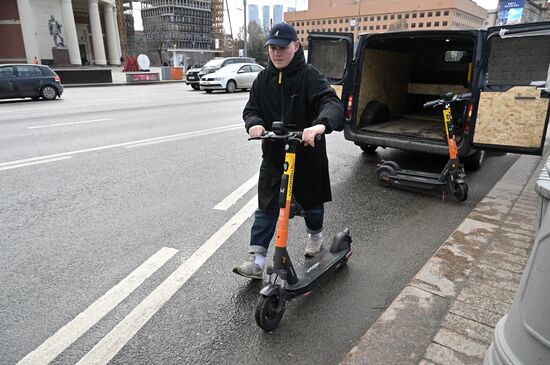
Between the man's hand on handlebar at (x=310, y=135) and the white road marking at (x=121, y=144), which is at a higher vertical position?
the man's hand on handlebar at (x=310, y=135)

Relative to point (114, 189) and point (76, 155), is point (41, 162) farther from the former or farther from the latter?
point (114, 189)

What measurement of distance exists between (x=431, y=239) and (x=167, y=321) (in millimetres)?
2673

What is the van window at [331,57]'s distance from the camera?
6641 mm

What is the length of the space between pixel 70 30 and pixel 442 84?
1975 inches

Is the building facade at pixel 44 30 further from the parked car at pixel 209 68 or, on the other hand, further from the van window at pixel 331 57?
the van window at pixel 331 57

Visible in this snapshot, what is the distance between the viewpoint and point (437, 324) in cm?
270

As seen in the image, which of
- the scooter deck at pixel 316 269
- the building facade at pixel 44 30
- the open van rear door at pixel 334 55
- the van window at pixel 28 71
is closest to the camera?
the scooter deck at pixel 316 269

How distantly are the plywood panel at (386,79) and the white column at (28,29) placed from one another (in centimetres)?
4726

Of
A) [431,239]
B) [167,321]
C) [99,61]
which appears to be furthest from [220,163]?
[99,61]

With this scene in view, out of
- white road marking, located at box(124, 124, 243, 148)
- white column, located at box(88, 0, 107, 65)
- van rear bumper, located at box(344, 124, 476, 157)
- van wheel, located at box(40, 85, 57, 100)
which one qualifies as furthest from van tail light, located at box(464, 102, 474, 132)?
white column, located at box(88, 0, 107, 65)

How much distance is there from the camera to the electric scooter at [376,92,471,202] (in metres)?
5.19

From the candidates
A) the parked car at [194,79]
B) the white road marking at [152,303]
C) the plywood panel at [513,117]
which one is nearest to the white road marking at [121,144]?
the white road marking at [152,303]

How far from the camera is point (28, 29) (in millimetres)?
43938

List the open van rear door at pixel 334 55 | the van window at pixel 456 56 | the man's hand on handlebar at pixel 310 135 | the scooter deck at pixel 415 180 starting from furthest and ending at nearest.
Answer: the van window at pixel 456 56 < the open van rear door at pixel 334 55 < the scooter deck at pixel 415 180 < the man's hand on handlebar at pixel 310 135
